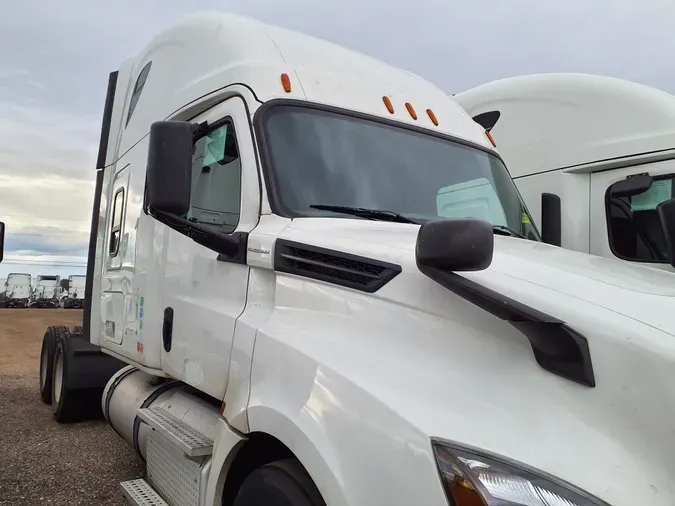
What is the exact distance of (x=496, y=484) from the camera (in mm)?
1686

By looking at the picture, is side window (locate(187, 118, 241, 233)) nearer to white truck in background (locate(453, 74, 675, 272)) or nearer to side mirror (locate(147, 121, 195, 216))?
side mirror (locate(147, 121, 195, 216))

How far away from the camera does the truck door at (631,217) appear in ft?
16.3

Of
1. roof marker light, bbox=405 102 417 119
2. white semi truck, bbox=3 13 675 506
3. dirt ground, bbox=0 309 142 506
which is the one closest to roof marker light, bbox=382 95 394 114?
white semi truck, bbox=3 13 675 506

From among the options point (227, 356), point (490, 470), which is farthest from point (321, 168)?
point (490, 470)

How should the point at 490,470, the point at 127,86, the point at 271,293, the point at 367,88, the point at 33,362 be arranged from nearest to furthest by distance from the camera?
the point at 490,470 → the point at 271,293 → the point at 367,88 → the point at 127,86 → the point at 33,362

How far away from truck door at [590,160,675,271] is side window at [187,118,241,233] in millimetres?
3421

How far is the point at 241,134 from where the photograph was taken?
3.12 metres

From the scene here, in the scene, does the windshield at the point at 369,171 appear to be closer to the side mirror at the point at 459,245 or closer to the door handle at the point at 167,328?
the side mirror at the point at 459,245

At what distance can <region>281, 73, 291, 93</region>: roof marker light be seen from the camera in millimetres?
3211

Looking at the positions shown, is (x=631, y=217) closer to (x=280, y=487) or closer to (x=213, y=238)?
(x=213, y=238)

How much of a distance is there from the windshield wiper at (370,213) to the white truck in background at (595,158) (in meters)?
1.98

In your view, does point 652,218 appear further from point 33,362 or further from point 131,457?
point 33,362

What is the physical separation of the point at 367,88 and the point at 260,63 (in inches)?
25.2

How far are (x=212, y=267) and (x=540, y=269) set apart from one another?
65.9 inches
